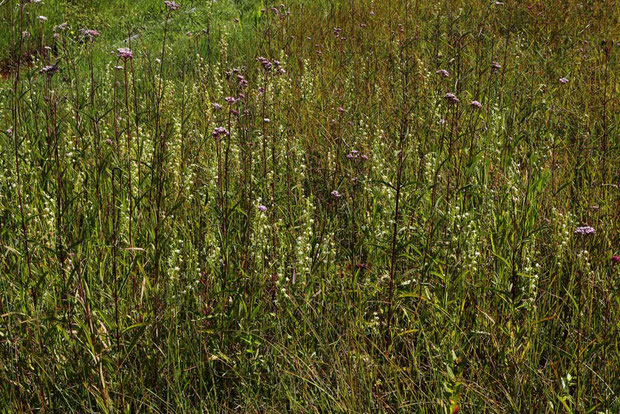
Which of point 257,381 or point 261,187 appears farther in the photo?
point 261,187

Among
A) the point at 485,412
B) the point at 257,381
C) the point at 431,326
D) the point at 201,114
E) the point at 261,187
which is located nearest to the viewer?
the point at 485,412

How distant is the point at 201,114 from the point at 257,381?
2950mm

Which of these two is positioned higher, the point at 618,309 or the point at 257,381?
the point at 618,309

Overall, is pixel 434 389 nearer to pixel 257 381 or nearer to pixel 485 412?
pixel 485 412

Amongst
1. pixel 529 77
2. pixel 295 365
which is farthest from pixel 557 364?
pixel 529 77

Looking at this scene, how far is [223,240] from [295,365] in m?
0.65

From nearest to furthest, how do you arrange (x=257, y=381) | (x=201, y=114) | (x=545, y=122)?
(x=257, y=381), (x=545, y=122), (x=201, y=114)

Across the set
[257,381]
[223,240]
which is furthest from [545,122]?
[257,381]

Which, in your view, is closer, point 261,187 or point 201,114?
point 261,187

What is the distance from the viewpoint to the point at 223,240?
8.38ft

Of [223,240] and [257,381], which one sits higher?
[223,240]

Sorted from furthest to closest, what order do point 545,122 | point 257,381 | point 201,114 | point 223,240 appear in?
point 201,114 < point 545,122 < point 223,240 < point 257,381

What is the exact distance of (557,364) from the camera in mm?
2156

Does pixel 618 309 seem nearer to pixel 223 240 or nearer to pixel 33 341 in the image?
pixel 223 240
